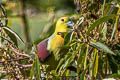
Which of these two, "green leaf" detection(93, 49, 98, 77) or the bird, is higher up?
Result: the bird

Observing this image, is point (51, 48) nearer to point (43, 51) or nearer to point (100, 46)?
point (43, 51)

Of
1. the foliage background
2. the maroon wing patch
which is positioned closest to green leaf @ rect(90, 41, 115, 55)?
the foliage background

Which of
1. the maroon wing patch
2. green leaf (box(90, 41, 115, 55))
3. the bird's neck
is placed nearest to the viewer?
green leaf (box(90, 41, 115, 55))

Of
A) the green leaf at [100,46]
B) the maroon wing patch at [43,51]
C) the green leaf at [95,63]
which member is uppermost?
the maroon wing patch at [43,51]

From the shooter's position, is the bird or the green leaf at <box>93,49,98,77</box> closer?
the green leaf at <box>93,49,98,77</box>

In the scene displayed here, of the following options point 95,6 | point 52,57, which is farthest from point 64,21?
point 95,6

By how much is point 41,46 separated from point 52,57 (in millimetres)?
108

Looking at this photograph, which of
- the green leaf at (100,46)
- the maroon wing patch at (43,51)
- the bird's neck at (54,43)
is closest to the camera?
the green leaf at (100,46)

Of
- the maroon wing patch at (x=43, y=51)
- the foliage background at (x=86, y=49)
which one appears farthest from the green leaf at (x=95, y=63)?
the maroon wing patch at (x=43, y=51)

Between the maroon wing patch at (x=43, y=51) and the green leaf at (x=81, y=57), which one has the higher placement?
the maroon wing patch at (x=43, y=51)

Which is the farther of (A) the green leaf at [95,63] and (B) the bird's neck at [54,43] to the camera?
(B) the bird's neck at [54,43]

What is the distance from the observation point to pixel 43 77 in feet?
3.65

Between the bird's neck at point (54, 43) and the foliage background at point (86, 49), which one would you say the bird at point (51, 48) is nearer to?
the bird's neck at point (54, 43)

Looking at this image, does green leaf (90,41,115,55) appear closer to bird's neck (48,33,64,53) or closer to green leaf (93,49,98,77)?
green leaf (93,49,98,77)
